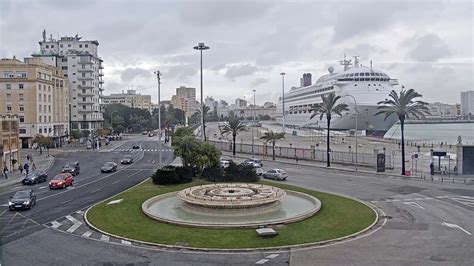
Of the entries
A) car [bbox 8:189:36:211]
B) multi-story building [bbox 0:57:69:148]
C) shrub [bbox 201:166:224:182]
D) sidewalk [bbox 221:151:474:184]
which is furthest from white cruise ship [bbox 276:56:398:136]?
car [bbox 8:189:36:211]

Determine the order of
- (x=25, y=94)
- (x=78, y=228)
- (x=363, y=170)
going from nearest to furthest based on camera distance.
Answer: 1. (x=78, y=228)
2. (x=363, y=170)
3. (x=25, y=94)

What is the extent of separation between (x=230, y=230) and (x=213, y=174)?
1684 centimetres

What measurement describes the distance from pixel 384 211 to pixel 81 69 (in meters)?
101

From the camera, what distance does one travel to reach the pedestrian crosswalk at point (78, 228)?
64.7 ft

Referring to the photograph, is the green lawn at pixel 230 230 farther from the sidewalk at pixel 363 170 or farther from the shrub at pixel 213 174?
the sidewalk at pixel 363 170

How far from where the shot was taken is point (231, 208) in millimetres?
23609

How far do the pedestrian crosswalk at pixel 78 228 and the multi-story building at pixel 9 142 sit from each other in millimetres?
26049

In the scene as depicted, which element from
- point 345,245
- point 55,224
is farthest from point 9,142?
point 345,245

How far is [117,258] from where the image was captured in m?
17.0

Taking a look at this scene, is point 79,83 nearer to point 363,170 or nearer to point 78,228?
point 363,170

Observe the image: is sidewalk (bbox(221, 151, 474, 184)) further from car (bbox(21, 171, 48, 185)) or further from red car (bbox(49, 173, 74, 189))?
car (bbox(21, 171, 48, 185))

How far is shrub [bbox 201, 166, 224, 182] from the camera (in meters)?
37.1

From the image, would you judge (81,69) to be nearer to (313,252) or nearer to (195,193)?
(195,193)

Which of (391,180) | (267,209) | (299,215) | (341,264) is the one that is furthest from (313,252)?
(391,180)
